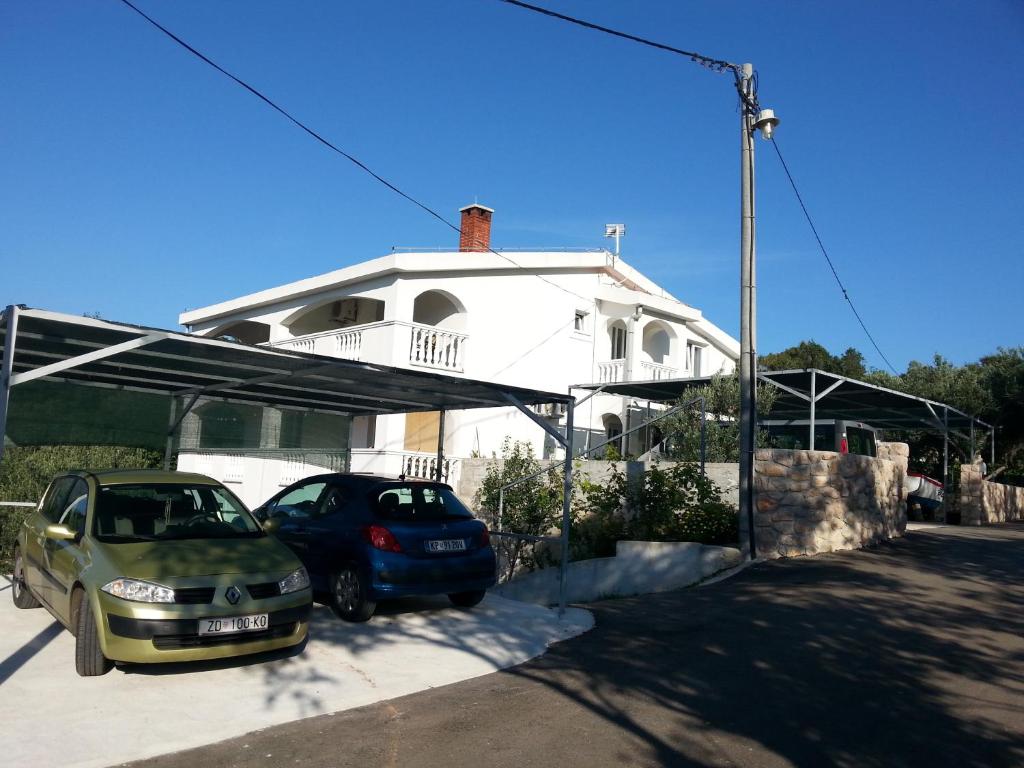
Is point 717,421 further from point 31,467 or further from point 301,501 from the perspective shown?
point 31,467

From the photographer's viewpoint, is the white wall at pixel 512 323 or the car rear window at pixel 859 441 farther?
the car rear window at pixel 859 441

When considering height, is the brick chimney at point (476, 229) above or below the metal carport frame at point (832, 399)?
above

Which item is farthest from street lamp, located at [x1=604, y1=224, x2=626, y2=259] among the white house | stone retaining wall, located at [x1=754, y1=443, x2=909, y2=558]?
stone retaining wall, located at [x1=754, y1=443, x2=909, y2=558]

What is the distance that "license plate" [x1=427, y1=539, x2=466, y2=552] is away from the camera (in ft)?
29.0

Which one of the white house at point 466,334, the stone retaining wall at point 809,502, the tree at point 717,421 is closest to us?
the stone retaining wall at point 809,502

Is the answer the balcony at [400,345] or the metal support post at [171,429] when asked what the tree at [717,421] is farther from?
the metal support post at [171,429]

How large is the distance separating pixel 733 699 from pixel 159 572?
168 inches

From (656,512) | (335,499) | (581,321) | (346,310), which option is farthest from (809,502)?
(346,310)

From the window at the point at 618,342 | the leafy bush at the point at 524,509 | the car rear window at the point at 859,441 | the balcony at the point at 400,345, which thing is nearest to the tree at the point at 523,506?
the leafy bush at the point at 524,509

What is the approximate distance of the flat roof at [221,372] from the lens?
755 cm

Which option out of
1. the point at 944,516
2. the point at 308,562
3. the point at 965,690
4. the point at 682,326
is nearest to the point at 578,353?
the point at 682,326

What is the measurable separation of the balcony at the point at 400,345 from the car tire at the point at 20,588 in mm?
11055

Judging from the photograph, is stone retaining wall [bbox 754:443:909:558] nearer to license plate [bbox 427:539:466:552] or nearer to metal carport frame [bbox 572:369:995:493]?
metal carport frame [bbox 572:369:995:493]

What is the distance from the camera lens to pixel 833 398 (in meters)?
18.3
